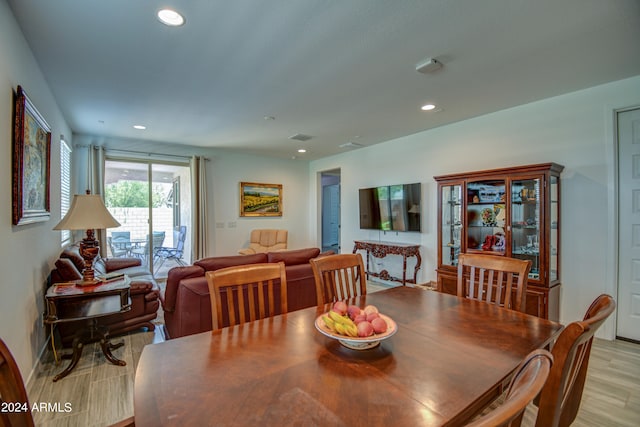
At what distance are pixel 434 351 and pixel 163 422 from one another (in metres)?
0.97

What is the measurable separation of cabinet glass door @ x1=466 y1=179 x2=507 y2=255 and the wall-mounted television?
1001 mm

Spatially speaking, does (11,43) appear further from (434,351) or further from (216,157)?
(216,157)

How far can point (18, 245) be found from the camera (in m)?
2.15

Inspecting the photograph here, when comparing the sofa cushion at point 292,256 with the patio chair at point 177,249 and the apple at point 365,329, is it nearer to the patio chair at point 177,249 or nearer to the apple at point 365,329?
the apple at point 365,329

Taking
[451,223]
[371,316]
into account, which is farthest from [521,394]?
[451,223]

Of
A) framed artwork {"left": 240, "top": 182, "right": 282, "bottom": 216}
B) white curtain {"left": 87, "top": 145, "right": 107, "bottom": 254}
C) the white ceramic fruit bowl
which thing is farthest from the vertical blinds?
the white ceramic fruit bowl

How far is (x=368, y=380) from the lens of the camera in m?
1.01

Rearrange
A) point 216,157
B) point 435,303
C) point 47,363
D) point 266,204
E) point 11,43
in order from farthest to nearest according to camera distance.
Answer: point 266,204 → point 216,157 → point 47,363 → point 11,43 → point 435,303

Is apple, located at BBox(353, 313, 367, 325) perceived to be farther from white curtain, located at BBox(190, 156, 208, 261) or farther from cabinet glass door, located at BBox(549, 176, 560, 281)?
white curtain, located at BBox(190, 156, 208, 261)

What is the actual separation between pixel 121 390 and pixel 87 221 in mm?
1468

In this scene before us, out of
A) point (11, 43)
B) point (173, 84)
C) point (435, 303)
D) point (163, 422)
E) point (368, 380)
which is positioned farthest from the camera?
point (173, 84)

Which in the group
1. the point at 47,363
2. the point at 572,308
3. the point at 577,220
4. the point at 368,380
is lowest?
the point at 47,363

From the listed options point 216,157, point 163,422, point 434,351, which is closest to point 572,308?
point 434,351

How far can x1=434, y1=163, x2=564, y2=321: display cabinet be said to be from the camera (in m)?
3.14
